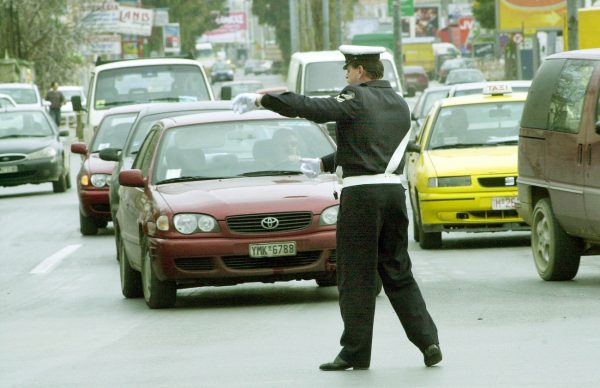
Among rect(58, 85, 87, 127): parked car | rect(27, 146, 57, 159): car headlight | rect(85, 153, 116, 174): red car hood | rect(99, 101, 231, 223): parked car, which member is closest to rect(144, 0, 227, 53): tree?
rect(58, 85, 87, 127): parked car

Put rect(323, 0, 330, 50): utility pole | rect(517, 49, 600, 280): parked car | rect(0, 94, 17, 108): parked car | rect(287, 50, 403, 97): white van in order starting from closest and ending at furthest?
rect(517, 49, 600, 280): parked car < rect(287, 50, 403, 97): white van < rect(0, 94, 17, 108): parked car < rect(323, 0, 330, 50): utility pole

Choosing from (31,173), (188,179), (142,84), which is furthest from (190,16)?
(188,179)

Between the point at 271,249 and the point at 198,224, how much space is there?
57 centimetres

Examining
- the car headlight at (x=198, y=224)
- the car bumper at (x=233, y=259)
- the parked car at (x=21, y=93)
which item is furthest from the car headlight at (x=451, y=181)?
the parked car at (x=21, y=93)

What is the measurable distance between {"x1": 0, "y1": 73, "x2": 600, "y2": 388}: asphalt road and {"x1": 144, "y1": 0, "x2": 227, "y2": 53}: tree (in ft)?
327

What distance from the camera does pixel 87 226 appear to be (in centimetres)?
2095

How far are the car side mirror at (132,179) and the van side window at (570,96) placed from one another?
3.30 m

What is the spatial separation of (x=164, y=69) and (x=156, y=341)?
17.2 m

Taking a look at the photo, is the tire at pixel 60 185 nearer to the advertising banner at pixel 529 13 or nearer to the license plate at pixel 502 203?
the license plate at pixel 502 203

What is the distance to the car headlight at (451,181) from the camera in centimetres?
1722

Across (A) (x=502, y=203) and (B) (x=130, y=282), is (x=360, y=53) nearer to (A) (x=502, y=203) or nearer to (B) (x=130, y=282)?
(B) (x=130, y=282)

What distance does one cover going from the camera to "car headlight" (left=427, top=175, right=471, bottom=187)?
1722cm

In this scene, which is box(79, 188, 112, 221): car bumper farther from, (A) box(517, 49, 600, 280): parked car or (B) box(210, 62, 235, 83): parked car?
(B) box(210, 62, 235, 83): parked car

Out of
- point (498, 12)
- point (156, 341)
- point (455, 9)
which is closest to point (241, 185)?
point (156, 341)
